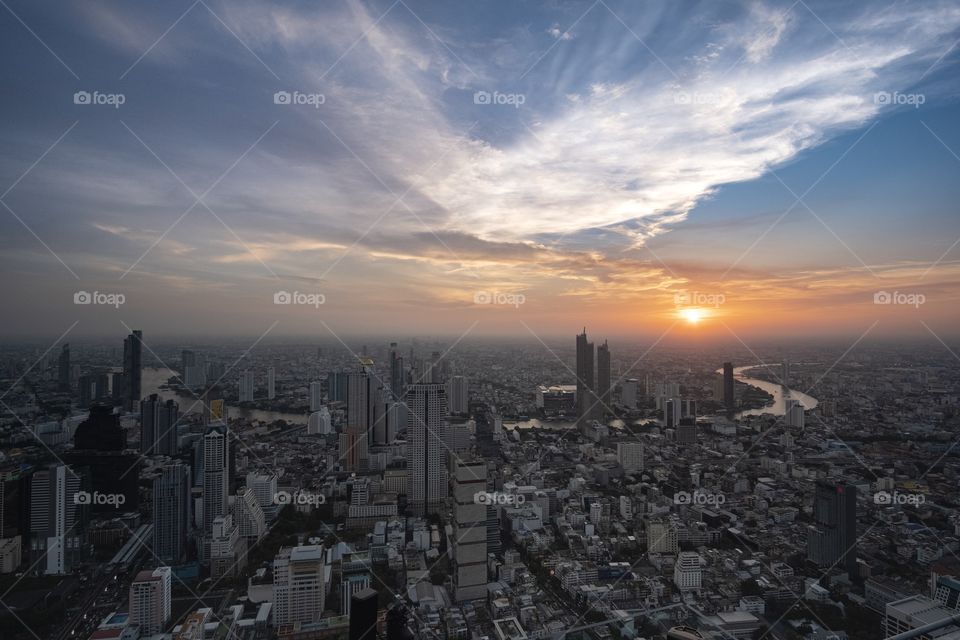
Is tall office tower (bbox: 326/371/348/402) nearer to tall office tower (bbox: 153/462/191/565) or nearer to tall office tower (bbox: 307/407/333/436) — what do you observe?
tall office tower (bbox: 307/407/333/436)

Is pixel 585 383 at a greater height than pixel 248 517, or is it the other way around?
pixel 585 383

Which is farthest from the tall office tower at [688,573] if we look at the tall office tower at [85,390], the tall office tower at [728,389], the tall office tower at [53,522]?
the tall office tower at [85,390]

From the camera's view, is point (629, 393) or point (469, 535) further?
point (629, 393)

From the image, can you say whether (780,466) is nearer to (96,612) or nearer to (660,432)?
(660,432)

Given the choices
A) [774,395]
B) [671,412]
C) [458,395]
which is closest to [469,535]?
[458,395]

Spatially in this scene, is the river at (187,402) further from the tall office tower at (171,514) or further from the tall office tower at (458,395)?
the tall office tower at (458,395)

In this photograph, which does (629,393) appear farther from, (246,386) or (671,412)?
(246,386)

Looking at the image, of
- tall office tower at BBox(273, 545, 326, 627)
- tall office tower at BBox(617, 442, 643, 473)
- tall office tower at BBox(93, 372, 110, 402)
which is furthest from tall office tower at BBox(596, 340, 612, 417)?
tall office tower at BBox(93, 372, 110, 402)
